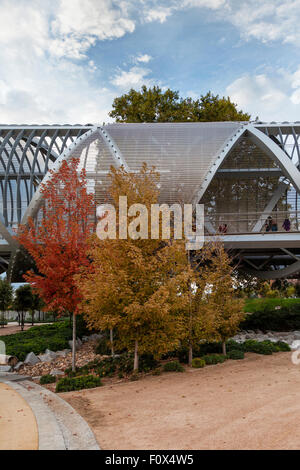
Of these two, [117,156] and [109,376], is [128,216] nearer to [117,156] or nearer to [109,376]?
[109,376]

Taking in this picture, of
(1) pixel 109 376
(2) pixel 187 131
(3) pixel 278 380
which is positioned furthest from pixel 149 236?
(2) pixel 187 131

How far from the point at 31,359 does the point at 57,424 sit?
871cm

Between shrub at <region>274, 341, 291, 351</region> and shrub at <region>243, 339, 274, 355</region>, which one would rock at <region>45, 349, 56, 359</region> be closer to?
shrub at <region>243, 339, 274, 355</region>

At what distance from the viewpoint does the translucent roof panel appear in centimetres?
2050

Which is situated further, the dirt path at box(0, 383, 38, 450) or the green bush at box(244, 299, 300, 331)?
the green bush at box(244, 299, 300, 331)

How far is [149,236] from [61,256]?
3015mm

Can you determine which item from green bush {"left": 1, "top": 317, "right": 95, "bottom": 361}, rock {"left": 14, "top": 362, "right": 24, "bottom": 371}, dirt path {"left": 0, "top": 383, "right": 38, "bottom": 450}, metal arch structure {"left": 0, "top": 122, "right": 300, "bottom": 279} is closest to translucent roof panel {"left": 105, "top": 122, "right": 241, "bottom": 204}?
metal arch structure {"left": 0, "top": 122, "right": 300, "bottom": 279}

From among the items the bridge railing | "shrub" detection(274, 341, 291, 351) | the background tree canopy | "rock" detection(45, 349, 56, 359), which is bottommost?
"rock" detection(45, 349, 56, 359)

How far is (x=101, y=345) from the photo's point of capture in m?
16.9

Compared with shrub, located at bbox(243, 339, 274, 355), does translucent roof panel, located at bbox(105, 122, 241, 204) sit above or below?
above

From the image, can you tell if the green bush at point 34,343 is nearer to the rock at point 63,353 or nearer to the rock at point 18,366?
the rock at point 63,353

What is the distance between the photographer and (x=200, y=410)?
714 cm

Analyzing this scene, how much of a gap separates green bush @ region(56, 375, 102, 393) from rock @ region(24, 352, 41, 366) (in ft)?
14.7

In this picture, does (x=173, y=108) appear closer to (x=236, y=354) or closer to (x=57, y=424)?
(x=236, y=354)
